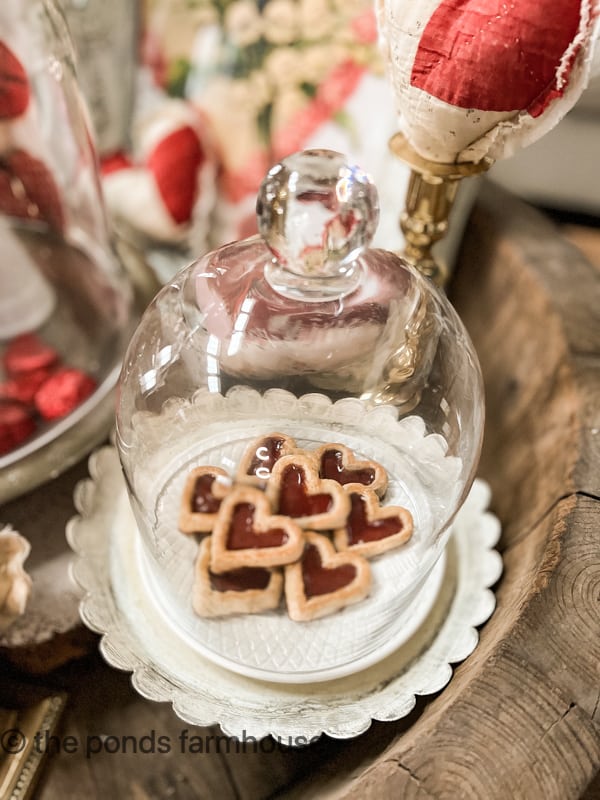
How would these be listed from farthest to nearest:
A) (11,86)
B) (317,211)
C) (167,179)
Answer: (167,179) < (11,86) < (317,211)

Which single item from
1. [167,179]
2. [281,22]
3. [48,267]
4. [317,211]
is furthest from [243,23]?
[317,211]

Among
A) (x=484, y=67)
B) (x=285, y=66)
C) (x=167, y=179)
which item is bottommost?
(x=167, y=179)

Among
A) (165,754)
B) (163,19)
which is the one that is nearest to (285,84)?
(163,19)

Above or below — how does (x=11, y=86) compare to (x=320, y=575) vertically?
above

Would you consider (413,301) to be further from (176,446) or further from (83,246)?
(83,246)

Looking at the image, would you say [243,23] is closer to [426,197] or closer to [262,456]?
[426,197]

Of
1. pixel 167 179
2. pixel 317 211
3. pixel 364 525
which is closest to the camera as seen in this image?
pixel 317 211

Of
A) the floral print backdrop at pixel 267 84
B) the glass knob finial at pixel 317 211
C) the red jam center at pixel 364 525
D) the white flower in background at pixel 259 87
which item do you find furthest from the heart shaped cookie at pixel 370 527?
the white flower in background at pixel 259 87

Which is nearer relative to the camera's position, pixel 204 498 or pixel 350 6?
pixel 204 498
